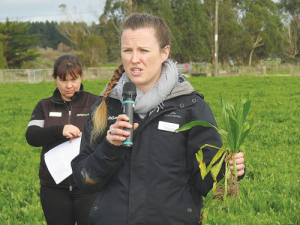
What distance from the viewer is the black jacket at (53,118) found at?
143 inches

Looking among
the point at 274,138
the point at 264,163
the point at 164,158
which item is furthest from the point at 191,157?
the point at 274,138

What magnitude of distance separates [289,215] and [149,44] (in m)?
3.39

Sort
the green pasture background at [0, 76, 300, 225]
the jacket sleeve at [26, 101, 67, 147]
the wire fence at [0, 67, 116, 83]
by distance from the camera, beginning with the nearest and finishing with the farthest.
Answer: the jacket sleeve at [26, 101, 67, 147], the green pasture background at [0, 76, 300, 225], the wire fence at [0, 67, 116, 83]

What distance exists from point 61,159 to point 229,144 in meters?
1.84

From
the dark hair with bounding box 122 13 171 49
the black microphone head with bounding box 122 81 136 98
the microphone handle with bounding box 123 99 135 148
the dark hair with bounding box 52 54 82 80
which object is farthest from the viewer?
the dark hair with bounding box 52 54 82 80

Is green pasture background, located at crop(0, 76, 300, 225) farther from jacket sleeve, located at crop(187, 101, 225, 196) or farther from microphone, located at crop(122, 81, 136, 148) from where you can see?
microphone, located at crop(122, 81, 136, 148)

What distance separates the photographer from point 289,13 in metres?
77.6

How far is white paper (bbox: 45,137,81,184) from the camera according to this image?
3.47m

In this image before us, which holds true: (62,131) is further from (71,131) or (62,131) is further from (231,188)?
(231,188)

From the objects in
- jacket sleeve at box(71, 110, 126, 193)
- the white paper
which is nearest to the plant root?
jacket sleeve at box(71, 110, 126, 193)

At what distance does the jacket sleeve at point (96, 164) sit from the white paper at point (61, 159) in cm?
102

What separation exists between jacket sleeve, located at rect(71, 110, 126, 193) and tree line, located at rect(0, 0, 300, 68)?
37315 mm

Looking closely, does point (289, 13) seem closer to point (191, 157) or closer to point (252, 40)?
point (252, 40)

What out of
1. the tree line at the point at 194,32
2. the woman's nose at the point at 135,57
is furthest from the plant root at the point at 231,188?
the tree line at the point at 194,32
